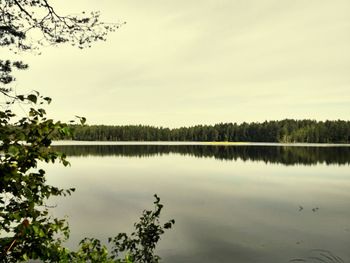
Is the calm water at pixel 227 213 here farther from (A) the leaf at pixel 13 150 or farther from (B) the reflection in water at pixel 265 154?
(B) the reflection in water at pixel 265 154

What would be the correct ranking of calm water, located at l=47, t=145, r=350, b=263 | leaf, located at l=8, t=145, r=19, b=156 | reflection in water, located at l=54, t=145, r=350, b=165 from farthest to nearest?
reflection in water, located at l=54, t=145, r=350, b=165
calm water, located at l=47, t=145, r=350, b=263
leaf, located at l=8, t=145, r=19, b=156

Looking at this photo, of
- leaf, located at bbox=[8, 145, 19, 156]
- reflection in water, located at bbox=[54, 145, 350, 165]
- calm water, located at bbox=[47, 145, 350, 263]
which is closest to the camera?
leaf, located at bbox=[8, 145, 19, 156]

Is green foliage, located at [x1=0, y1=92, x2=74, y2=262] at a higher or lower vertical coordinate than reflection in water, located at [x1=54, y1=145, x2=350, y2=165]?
higher

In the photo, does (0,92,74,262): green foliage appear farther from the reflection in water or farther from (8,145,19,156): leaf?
the reflection in water

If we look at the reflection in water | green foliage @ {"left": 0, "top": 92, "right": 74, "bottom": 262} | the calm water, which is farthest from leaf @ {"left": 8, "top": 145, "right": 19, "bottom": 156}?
the reflection in water

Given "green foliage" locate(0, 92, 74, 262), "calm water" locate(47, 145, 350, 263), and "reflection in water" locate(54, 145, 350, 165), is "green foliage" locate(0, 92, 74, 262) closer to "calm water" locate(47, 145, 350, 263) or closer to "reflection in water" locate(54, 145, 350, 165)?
"calm water" locate(47, 145, 350, 263)

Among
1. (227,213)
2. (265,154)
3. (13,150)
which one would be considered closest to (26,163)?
(13,150)

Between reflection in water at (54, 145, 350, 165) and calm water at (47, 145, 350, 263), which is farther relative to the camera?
reflection in water at (54, 145, 350, 165)

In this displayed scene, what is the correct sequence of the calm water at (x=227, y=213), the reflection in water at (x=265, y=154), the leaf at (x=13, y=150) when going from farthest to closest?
the reflection in water at (x=265, y=154)
the calm water at (x=227, y=213)
the leaf at (x=13, y=150)

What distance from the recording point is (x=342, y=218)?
83.3 feet

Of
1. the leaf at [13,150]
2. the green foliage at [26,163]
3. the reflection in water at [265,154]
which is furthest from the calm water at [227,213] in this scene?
the reflection in water at [265,154]

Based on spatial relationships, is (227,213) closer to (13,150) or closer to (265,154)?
(13,150)

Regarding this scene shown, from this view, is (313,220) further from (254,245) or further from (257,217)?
(254,245)

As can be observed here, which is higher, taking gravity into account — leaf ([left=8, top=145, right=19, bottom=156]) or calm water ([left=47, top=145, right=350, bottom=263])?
leaf ([left=8, top=145, right=19, bottom=156])
